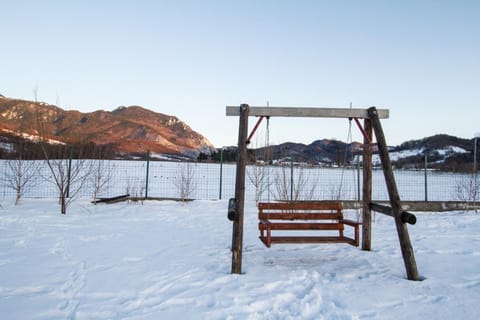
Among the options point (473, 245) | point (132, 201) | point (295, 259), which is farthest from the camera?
point (132, 201)

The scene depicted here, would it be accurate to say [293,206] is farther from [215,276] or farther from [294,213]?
[215,276]

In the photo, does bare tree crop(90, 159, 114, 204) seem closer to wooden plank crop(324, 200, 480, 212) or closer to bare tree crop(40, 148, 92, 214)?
bare tree crop(40, 148, 92, 214)

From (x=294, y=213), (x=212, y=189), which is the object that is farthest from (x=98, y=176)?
(x=212, y=189)

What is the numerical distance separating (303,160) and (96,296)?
29.2ft

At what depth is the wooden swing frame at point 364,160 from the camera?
4.10 m

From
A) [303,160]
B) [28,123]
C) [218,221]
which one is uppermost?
[28,123]

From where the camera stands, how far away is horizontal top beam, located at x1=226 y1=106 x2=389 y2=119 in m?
4.67

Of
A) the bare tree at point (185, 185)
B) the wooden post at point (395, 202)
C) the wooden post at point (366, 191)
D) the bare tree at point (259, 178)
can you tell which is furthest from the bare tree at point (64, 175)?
the wooden post at point (395, 202)

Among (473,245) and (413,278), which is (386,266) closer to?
(413,278)

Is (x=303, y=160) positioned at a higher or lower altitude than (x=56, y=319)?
higher

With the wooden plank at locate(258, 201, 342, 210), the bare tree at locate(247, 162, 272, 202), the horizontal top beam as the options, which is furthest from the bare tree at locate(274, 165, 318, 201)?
the horizontal top beam

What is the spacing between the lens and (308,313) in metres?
2.97

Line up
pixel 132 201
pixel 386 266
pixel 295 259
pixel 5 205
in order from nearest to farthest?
1. pixel 386 266
2. pixel 295 259
3. pixel 5 205
4. pixel 132 201

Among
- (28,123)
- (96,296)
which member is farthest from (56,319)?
(28,123)
